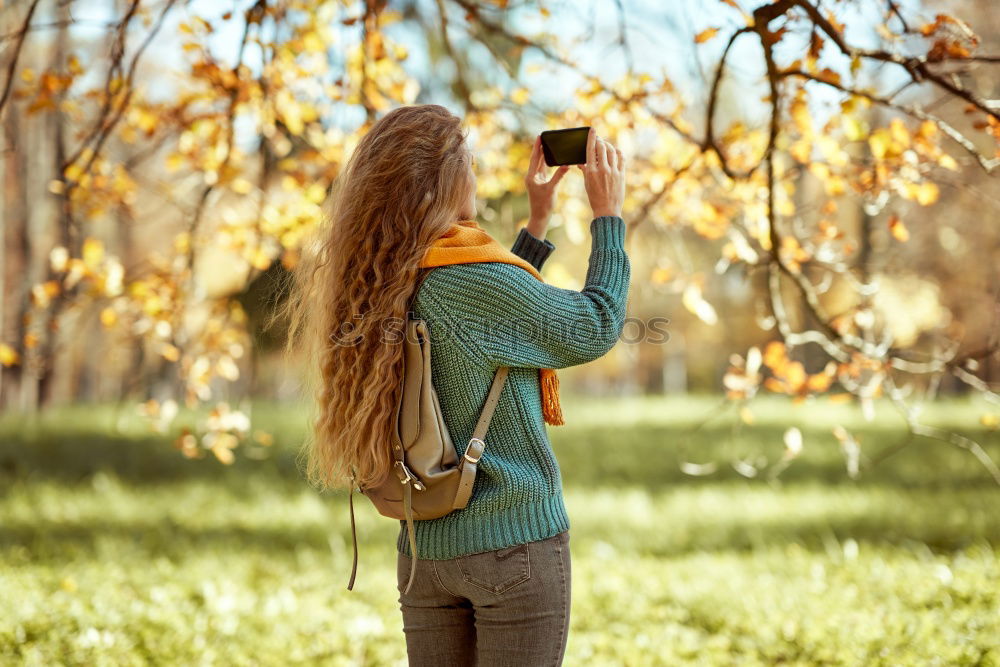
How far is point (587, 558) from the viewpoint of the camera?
5.33 m

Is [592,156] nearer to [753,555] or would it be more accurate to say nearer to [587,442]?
[753,555]

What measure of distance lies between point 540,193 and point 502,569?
97 centimetres

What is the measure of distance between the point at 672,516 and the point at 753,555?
118 cm

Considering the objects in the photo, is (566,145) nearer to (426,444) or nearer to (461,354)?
(461,354)

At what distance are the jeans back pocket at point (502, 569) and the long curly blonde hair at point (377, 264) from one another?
0.28m

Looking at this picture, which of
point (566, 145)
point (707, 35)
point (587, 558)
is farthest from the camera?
point (587, 558)

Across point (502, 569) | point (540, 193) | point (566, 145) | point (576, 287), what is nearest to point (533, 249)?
point (540, 193)

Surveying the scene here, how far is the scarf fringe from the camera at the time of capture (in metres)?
1.94

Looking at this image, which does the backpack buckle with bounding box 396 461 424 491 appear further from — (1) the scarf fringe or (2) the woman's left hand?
(2) the woman's left hand

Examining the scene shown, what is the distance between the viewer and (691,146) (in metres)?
4.04

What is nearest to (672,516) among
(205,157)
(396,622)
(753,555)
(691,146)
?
(753,555)

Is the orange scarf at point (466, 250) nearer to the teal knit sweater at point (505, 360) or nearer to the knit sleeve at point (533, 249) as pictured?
the teal knit sweater at point (505, 360)

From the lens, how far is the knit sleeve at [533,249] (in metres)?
2.29

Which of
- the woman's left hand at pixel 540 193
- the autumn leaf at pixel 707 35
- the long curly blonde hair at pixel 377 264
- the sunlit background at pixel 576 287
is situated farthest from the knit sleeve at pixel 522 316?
the autumn leaf at pixel 707 35
